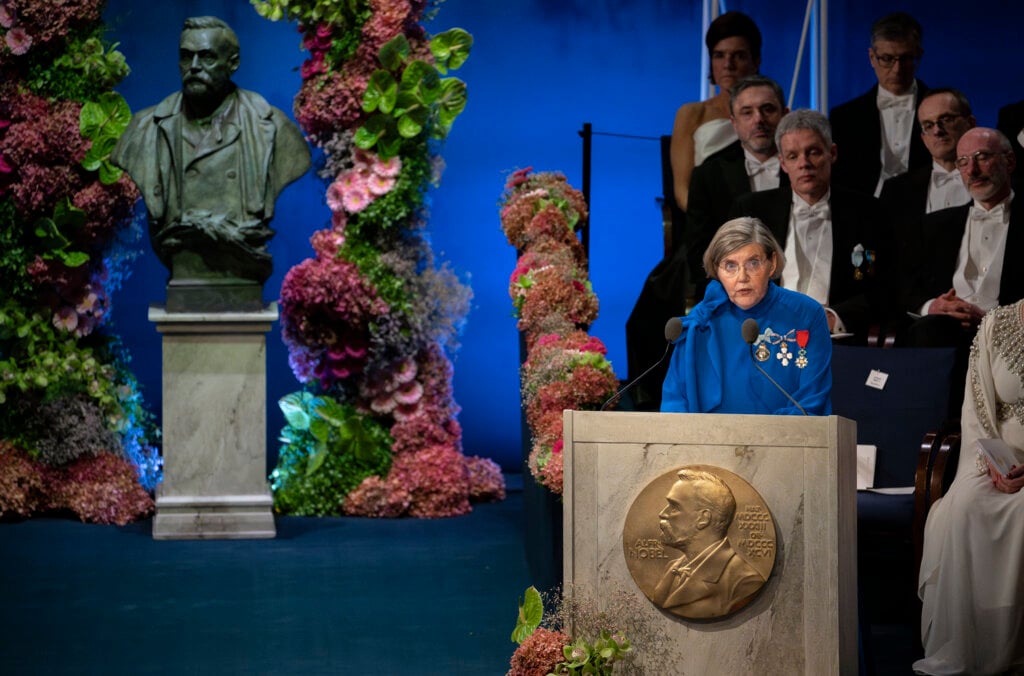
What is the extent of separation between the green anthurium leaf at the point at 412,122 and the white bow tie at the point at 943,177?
95.4 inches

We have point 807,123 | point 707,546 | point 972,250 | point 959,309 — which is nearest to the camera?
point 707,546

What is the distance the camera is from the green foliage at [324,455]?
7059mm

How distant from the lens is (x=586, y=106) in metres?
8.74

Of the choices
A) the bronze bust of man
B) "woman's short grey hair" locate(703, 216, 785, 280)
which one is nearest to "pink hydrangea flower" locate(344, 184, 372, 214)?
the bronze bust of man

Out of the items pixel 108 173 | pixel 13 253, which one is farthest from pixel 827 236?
pixel 13 253

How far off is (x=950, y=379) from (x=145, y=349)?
4.85 m

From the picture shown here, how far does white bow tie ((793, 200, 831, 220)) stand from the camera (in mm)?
5992

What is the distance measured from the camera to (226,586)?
18.0 ft

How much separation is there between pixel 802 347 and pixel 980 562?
1043mm

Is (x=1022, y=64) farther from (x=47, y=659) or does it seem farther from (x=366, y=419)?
(x=47, y=659)

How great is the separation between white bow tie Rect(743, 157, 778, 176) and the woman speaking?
250 cm

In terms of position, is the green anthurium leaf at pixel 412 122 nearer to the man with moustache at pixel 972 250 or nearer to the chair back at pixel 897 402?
the man with moustache at pixel 972 250

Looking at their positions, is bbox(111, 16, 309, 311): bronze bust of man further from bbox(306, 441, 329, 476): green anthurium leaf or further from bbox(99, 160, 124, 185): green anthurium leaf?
bbox(306, 441, 329, 476): green anthurium leaf

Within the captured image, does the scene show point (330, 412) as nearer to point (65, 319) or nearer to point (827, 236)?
point (65, 319)
